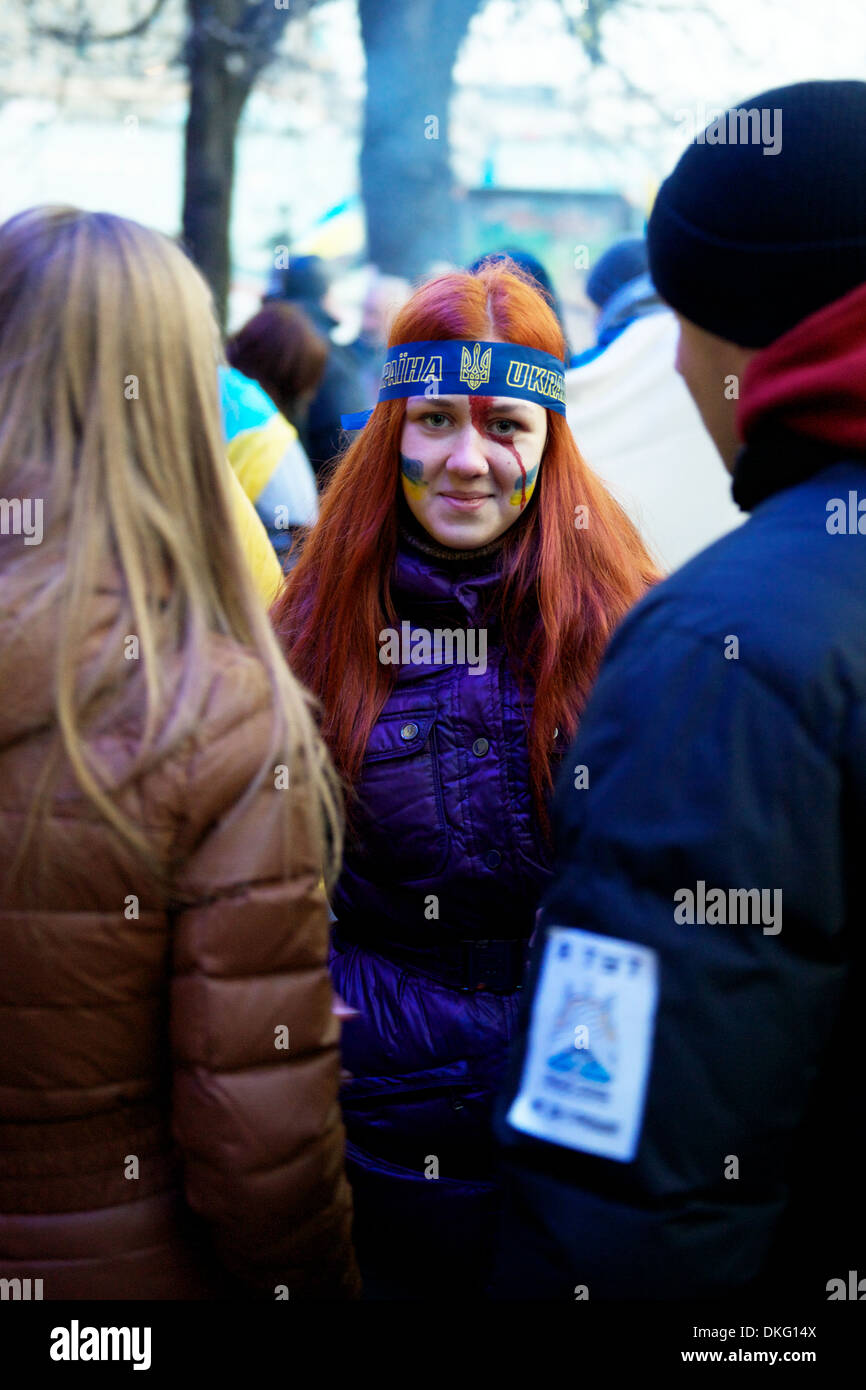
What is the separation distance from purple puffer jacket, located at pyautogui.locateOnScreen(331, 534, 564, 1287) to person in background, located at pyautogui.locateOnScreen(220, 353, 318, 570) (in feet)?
5.79

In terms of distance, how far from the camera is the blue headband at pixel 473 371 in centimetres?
233

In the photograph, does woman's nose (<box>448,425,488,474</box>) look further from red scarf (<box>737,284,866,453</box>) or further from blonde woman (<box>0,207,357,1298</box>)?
red scarf (<box>737,284,866,453</box>)

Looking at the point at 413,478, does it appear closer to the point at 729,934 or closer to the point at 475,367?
the point at 475,367

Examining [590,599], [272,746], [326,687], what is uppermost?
[590,599]

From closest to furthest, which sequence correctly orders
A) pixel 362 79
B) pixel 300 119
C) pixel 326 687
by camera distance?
pixel 326 687
pixel 362 79
pixel 300 119

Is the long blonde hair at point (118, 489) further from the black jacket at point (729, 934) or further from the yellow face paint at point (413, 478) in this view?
the yellow face paint at point (413, 478)

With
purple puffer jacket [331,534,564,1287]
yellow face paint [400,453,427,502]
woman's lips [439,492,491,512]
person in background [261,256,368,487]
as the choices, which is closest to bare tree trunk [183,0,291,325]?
person in background [261,256,368,487]

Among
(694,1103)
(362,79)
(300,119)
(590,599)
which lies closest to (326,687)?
(590,599)

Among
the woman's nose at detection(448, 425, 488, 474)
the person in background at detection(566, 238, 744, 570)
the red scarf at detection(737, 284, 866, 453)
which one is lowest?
the red scarf at detection(737, 284, 866, 453)

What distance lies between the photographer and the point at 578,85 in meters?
12.7

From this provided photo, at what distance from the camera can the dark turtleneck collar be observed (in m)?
1.26

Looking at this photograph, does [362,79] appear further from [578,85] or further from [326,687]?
[326,687]

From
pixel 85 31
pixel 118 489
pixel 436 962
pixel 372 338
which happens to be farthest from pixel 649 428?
pixel 85 31

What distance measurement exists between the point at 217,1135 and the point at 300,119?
1470 centimetres
